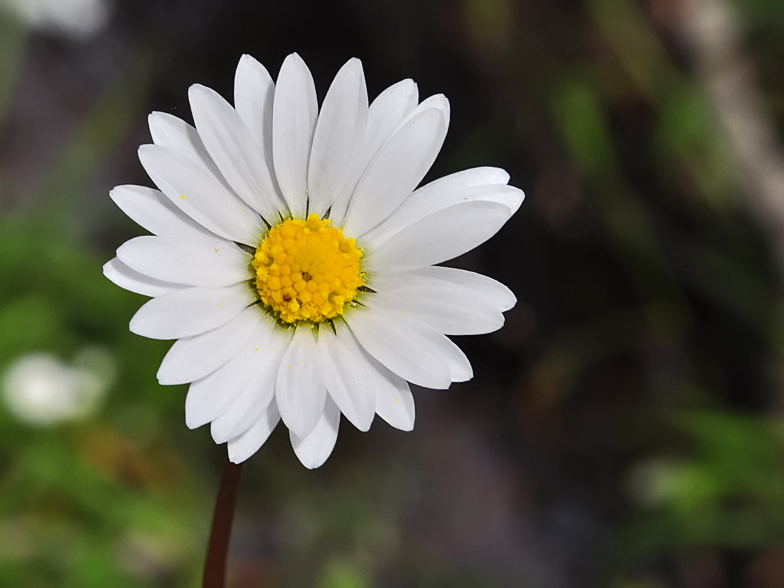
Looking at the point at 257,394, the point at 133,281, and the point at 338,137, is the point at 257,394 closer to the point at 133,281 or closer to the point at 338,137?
the point at 133,281

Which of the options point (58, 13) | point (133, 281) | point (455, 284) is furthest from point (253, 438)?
point (58, 13)

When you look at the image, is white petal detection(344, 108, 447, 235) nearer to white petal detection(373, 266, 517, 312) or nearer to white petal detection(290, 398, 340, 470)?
white petal detection(373, 266, 517, 312)

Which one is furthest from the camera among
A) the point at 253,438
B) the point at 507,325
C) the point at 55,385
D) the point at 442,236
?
the point at 507,325

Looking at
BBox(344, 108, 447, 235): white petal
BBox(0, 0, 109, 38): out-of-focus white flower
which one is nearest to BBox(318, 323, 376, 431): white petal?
BBox(344, 108, 447, 235): white petal

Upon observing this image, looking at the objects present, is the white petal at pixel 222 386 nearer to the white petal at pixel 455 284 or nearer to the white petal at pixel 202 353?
the white petal at pixel 202 353

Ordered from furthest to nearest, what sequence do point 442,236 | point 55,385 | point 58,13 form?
point 58,13
point 55,385
point 442,236

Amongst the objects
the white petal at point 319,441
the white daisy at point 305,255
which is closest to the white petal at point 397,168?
the white daisy at point 305,255

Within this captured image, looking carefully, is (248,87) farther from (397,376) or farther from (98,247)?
(98,247)
